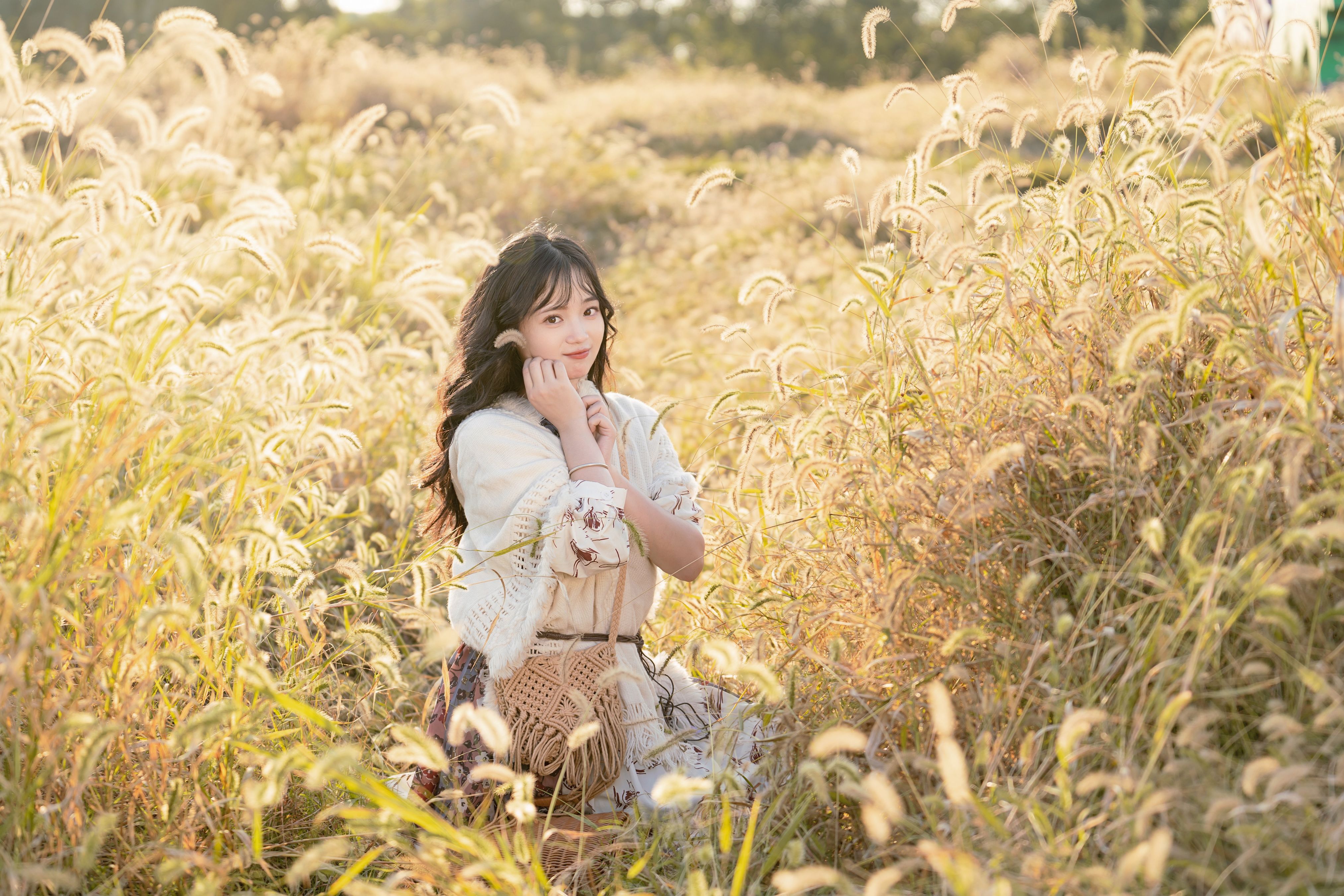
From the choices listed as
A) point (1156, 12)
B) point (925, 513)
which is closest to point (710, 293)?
point (925, 513)

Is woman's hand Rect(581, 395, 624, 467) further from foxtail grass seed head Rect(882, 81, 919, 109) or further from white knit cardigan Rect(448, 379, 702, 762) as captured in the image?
foxtail grass seed head Rect(882, 81, 919, 109)

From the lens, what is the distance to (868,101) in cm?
1581

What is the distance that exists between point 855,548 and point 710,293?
16.3ft

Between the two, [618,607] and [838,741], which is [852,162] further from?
[838,741]

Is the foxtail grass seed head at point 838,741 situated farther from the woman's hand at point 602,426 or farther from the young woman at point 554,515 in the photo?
the woman's hand at point 602,426

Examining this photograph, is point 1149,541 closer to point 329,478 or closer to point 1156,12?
point 329,478

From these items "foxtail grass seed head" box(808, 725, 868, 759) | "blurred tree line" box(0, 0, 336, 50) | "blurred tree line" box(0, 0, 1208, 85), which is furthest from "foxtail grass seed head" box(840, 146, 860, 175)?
"blurred tree line" box(0, 0, 1208, 85)

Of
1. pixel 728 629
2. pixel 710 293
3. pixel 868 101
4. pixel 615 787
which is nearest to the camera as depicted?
pixel 615 787

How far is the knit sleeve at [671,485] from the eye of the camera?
111 inches

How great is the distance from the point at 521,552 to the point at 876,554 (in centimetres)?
84

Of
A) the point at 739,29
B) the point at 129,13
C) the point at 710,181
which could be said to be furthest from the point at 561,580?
the point at 739,29

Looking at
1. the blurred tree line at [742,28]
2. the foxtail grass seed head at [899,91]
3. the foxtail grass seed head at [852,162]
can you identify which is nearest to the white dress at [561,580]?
the foxtail grass seed head at [852,162]

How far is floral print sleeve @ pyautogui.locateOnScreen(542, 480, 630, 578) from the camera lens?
2.45 meters

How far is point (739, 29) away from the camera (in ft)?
92.2
